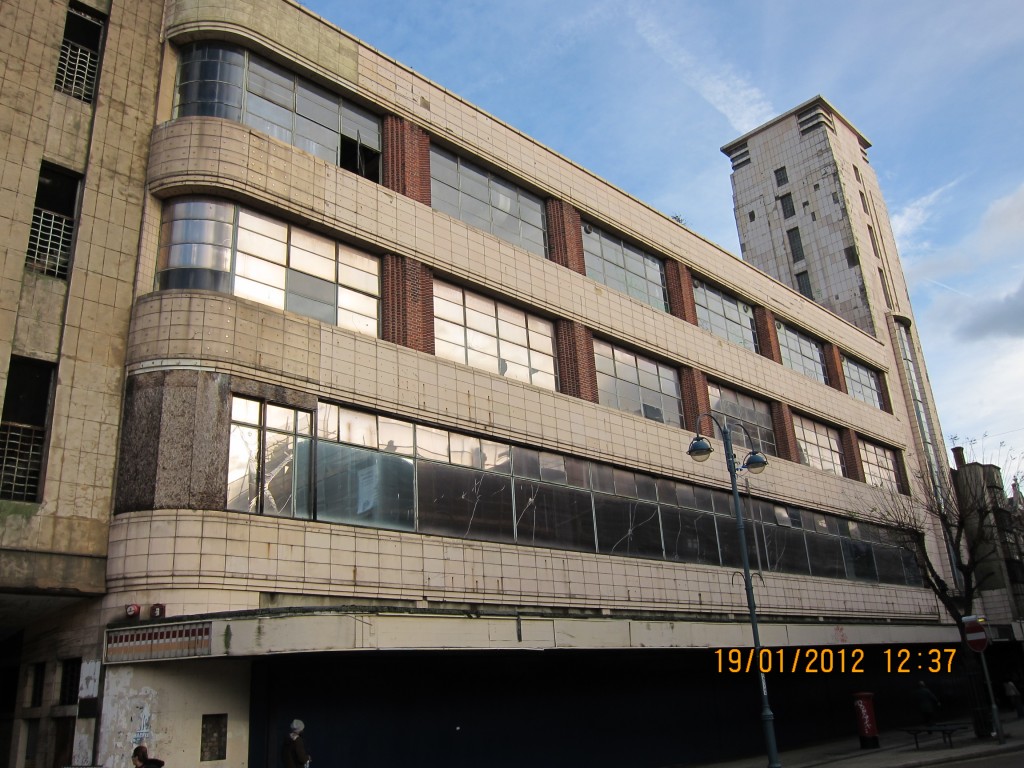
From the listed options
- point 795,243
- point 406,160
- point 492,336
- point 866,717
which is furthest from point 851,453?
point 406,160

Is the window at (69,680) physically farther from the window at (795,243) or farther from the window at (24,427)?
the window at (795,243)

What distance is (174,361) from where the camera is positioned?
15125 millimetres

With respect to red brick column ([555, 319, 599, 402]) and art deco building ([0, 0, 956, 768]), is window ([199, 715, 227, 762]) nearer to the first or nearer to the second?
art deco building ([0, 0, 956, 768])

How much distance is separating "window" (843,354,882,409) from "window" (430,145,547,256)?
58.1ft

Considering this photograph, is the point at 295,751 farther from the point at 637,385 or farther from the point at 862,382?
the point at 862,382

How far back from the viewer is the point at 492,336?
2075 cm

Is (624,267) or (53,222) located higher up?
(624,267)

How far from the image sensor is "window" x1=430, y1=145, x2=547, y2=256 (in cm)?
2125

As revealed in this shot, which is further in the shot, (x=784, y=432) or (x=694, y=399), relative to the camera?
(x=784, y=432)

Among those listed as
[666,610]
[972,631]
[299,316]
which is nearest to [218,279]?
[299,316]

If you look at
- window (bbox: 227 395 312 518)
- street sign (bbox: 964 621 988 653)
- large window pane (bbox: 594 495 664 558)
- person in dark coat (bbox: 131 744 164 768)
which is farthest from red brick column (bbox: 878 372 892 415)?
person in dark coat (bbox: 131 744 164 768)

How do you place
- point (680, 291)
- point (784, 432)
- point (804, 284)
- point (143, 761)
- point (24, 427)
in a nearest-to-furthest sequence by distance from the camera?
point (143, 761) < point (24, 427) < point (680, 291) < point (784, 432) < point (804, 284)

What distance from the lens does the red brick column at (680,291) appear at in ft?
89.4

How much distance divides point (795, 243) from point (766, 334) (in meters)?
15.4
